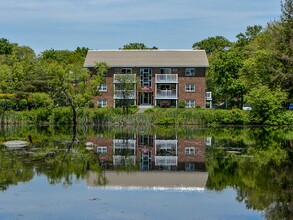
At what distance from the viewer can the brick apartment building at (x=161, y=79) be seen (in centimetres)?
7456

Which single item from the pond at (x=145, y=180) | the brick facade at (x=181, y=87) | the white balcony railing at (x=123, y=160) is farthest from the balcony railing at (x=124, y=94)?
the white balcony railing at (x=123, y=160)

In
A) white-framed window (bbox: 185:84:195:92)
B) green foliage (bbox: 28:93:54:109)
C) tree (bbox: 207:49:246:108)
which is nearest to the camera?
green foliage (bbox: 28:93:54:109)

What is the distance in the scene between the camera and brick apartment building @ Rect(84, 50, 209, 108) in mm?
74562

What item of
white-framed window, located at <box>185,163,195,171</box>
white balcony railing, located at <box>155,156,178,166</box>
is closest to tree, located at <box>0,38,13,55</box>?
white balcony railing, located at <box>155,156,178,166</box>

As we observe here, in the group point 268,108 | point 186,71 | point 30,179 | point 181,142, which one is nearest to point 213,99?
point 186,71

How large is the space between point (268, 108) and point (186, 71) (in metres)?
16.6

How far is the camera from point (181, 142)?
42312mm

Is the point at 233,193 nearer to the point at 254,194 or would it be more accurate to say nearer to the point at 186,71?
the point at 254,194

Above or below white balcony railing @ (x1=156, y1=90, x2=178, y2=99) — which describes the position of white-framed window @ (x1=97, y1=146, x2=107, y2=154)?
below

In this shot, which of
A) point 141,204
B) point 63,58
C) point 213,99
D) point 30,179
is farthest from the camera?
point 63,58

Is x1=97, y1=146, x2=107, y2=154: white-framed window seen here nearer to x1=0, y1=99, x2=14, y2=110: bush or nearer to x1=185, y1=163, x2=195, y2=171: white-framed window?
x1=185, y1=163, x2=195, y2=171: white-framed window

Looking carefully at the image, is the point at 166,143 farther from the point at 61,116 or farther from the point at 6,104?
the point at 6,104

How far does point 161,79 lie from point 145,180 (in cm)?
5096

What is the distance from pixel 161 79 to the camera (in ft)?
246
